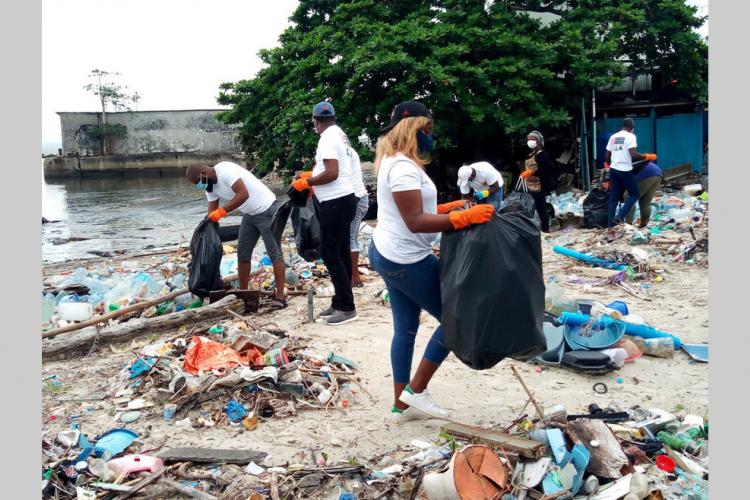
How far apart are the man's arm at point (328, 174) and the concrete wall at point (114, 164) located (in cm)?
3383

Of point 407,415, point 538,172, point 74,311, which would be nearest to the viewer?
point 407,415

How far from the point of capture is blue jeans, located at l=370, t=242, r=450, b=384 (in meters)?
Result: 3.26

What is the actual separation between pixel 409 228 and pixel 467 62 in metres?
10.5

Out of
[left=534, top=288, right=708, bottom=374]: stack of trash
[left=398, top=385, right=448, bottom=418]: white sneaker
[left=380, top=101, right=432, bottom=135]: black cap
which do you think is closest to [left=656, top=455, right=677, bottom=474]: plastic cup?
[left=398, top=385, right=448, bottom=418]: white sneaker

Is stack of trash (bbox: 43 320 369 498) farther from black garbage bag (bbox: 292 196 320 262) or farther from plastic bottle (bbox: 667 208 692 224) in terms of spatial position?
plastic bottle (bbox: 667 208 692 224)

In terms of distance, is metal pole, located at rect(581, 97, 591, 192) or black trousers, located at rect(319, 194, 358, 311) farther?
metal pole, located at rect(581, 97, 591, 192)

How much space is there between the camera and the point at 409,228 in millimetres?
3129

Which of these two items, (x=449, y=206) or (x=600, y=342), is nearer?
(x=449, y=206)

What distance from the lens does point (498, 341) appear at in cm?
290

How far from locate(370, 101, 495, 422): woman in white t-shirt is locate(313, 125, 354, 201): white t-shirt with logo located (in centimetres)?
192

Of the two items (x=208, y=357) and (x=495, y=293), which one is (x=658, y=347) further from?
(x=208, y=357)

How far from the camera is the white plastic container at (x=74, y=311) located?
6113 mm

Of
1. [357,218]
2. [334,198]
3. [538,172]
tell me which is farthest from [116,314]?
[538,172]

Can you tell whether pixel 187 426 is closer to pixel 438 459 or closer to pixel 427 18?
pixel 438 459
